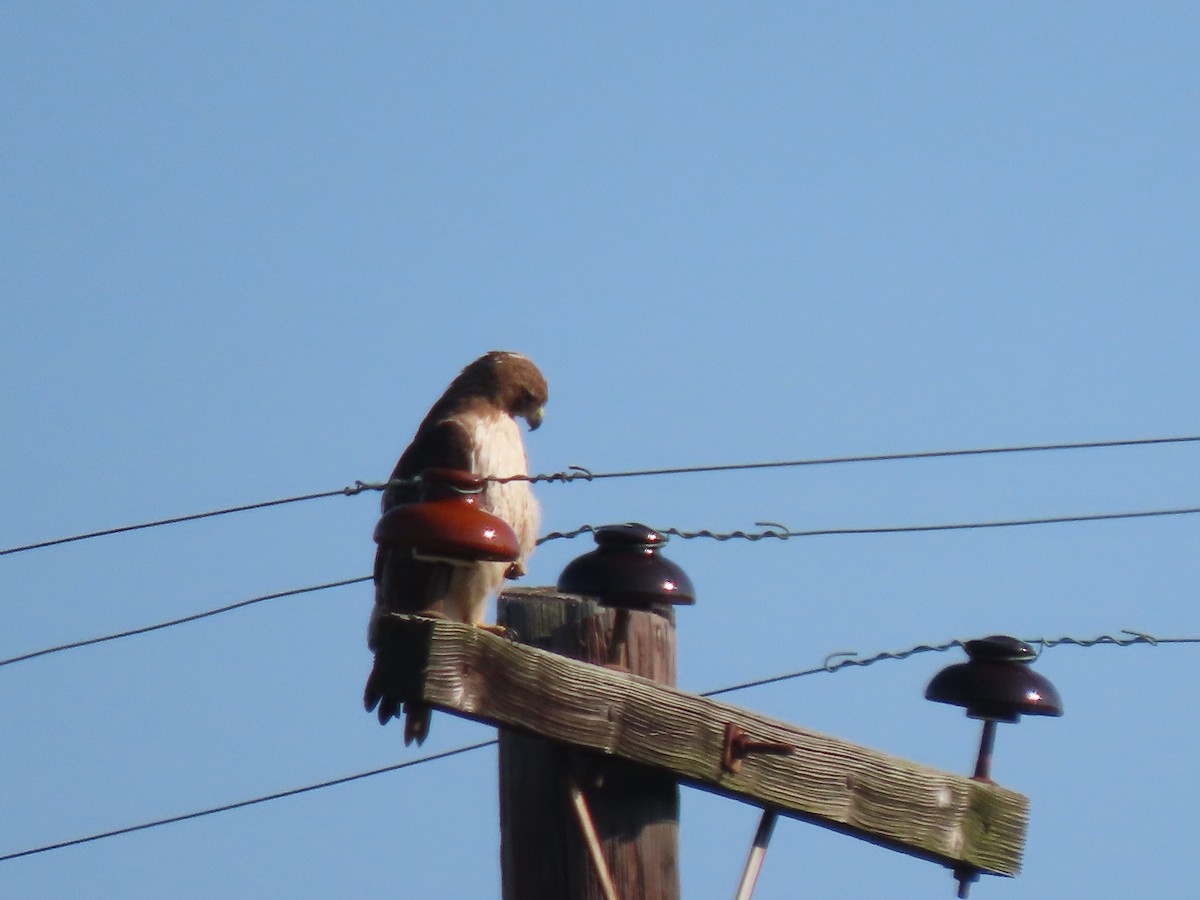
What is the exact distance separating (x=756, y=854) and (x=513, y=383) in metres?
3.47

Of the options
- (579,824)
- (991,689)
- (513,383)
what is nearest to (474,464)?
(513,383)

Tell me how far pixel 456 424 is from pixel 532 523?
0.60 meters

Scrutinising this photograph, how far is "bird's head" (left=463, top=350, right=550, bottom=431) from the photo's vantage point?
24.4ft

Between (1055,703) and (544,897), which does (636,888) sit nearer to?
(544,897)

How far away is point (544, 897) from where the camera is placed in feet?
13.6

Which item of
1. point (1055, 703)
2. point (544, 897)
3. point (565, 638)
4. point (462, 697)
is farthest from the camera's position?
point (1055, 703)

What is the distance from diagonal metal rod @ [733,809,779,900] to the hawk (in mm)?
1944

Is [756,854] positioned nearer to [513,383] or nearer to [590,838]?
[590,838]

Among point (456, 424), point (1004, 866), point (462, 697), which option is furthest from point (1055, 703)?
point (456, 424)

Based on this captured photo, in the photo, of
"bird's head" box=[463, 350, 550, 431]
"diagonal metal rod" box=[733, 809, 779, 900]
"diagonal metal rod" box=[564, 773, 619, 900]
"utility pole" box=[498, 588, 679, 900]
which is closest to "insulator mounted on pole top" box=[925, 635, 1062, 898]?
"diagonal metal rod" box=[733, 809, 779, 900]

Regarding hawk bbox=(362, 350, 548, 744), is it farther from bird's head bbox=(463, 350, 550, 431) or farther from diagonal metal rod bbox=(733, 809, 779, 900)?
diagonal metal rod bbox=(733, 809, 779, 900)

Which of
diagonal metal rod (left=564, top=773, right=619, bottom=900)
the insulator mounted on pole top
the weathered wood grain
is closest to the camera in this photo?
the weathered wood grain

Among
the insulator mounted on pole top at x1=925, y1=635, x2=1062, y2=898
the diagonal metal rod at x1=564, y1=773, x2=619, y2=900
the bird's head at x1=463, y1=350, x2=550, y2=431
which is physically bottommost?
the diagonal metal rod at x1=564, y1=773, x2=619, y2=900

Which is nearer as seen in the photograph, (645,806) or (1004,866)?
(645,806)
